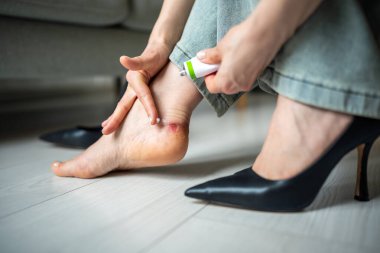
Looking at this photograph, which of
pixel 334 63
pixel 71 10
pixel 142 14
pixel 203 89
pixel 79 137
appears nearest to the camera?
pixel 334 63

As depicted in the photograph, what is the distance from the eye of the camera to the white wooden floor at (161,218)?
0.36m

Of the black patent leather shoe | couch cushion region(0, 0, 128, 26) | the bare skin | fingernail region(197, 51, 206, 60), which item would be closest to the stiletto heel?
the bare skin

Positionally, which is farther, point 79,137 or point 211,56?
point 79,137

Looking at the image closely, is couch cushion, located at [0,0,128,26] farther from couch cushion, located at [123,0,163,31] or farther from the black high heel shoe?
the black high heel shoe

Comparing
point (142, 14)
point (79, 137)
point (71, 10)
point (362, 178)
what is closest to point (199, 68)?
point (362, 178)

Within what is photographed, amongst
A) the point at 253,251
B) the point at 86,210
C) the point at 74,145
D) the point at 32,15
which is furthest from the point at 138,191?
the point at 32,15

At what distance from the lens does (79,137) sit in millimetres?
818

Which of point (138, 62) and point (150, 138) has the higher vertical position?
point (138, 62)

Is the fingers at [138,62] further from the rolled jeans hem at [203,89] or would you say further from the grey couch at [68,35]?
the grey couch at [68,35]

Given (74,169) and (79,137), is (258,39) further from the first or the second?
(79,137)

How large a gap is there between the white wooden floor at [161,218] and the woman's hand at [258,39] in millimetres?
177

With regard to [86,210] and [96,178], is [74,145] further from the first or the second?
[86,210]

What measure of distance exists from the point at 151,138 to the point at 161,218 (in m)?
0.17

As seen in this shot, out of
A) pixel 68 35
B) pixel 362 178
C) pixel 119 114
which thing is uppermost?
pixel 68 35
